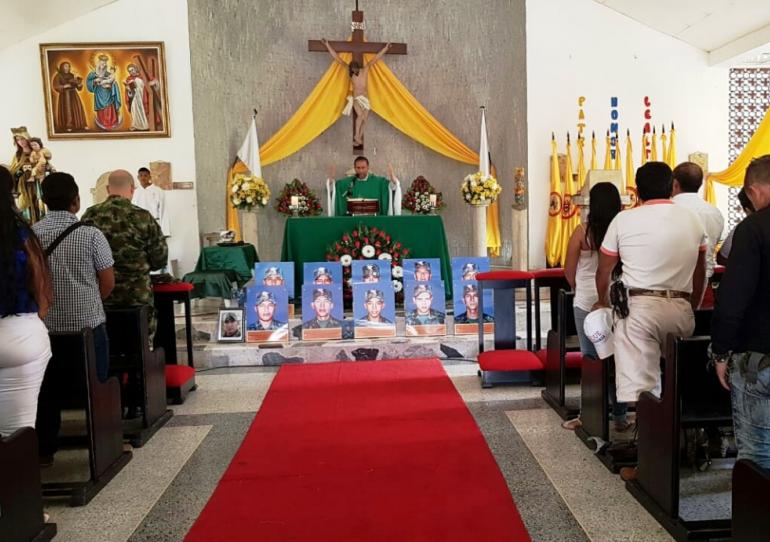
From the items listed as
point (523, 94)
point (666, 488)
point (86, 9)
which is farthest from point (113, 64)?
point (666, 488)

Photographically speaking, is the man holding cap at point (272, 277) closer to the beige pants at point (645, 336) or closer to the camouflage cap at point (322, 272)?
the camouflage cap at point (322, 272)

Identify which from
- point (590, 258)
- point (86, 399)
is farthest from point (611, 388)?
point (86, 399)

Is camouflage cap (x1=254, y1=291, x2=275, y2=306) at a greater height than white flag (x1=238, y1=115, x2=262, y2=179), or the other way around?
white flag (x1=238, y1=115, x2=262, y2=179)

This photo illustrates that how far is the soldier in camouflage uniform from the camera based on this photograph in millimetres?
3828

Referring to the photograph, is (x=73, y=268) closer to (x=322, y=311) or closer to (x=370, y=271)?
(x=322, y=311)

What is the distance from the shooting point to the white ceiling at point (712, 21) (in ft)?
24.8

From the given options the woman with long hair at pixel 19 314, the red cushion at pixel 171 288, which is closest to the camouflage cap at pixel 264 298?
the red cushion at pixel 171 288

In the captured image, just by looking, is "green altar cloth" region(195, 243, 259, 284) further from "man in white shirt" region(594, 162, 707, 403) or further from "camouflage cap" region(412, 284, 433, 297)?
"man in white shirt" region(594, 162, 707, 403)

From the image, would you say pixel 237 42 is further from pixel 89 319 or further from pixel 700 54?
pixel 89 319

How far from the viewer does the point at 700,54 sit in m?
8.64

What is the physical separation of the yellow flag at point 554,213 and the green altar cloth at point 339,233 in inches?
78.0

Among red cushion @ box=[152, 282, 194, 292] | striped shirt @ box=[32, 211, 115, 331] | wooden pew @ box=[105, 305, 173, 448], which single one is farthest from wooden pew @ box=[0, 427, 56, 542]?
red cushion @ box=[152, 282, 194, 292]

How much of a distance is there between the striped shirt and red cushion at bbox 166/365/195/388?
125 centimetres

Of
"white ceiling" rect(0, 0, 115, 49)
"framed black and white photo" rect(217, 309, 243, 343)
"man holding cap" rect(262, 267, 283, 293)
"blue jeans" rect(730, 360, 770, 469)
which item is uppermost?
"white ceiling" rect(0, 0, 115, 49)
